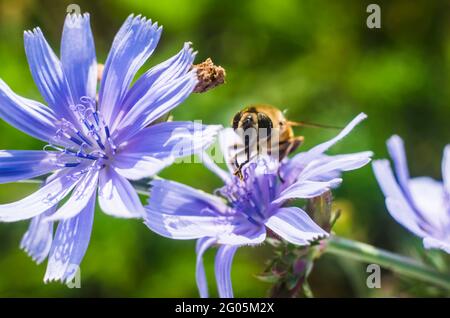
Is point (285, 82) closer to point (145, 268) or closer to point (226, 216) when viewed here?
point (145, 268)

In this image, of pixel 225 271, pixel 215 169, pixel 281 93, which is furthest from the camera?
pixel 281 93

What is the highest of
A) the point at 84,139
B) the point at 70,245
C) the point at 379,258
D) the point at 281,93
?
the point at 281,93

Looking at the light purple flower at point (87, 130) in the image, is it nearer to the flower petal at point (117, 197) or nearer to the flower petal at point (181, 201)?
the flower petal at point (117, 197)

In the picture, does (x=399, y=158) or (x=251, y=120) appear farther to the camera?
(x=399, y=158)

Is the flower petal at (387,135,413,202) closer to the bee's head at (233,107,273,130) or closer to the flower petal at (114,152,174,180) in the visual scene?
the bee's head at (233,107,273,130)

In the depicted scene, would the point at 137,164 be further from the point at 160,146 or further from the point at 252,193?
the point at 252,193

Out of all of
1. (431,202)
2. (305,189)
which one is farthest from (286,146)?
(431,202)

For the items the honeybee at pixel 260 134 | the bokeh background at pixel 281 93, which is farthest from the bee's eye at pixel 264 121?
the bokeh background at pixel 281 93
